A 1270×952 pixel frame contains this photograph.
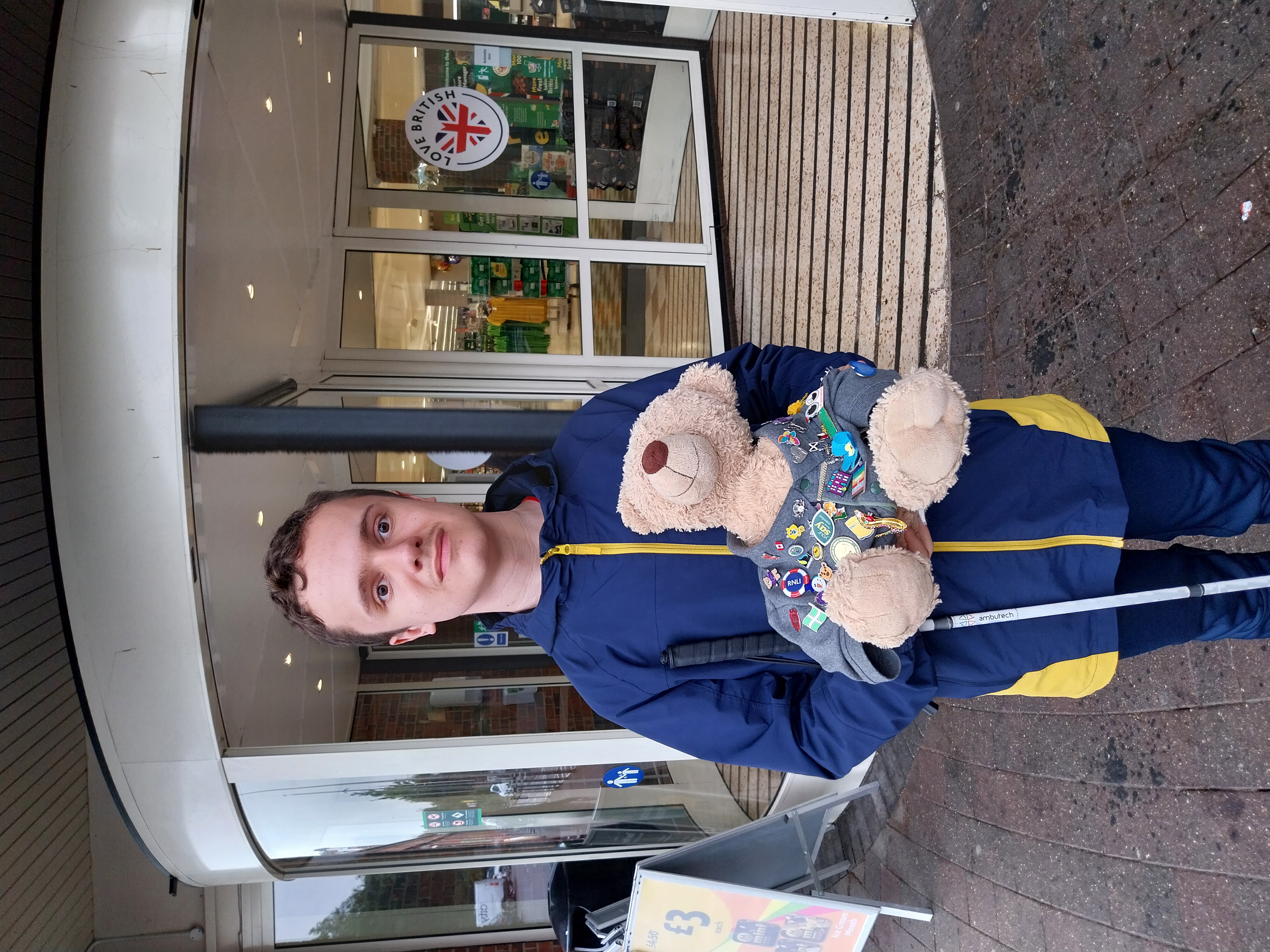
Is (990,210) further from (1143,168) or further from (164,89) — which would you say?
(164,89)

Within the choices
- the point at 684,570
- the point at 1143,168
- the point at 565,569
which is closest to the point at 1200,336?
the point at 1143,168

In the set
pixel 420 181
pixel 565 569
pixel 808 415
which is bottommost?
pixel 565 569

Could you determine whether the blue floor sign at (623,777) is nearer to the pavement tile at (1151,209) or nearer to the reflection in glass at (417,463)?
the reflection in glass at (417,463)

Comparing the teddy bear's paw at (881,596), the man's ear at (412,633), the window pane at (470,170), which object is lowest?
the man's ear at (412,633)

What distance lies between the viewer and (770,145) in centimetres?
459

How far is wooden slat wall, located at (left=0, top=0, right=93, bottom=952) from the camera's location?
2.92m

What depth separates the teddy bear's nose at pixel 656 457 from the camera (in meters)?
1.35

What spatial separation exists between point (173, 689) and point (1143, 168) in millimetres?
3539

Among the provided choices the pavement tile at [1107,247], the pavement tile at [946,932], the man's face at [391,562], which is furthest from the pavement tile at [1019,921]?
the man's face at [391,562]

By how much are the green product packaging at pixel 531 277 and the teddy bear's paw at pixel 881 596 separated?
3743 millimetres

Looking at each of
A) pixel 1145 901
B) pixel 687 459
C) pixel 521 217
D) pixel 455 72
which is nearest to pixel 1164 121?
A: pixel 687 459

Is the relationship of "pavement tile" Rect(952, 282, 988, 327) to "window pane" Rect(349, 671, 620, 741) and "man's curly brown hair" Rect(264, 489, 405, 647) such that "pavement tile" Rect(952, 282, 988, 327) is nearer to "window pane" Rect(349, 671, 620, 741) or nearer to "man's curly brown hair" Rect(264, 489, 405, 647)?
"window pane" Rect(349, 671, 620, 741)

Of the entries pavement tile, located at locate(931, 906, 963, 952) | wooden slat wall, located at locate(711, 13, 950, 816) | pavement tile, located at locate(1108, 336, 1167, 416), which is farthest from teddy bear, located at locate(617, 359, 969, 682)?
pavement tile, located at locate(931, 906, 963, 952)

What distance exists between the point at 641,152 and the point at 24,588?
407cm
